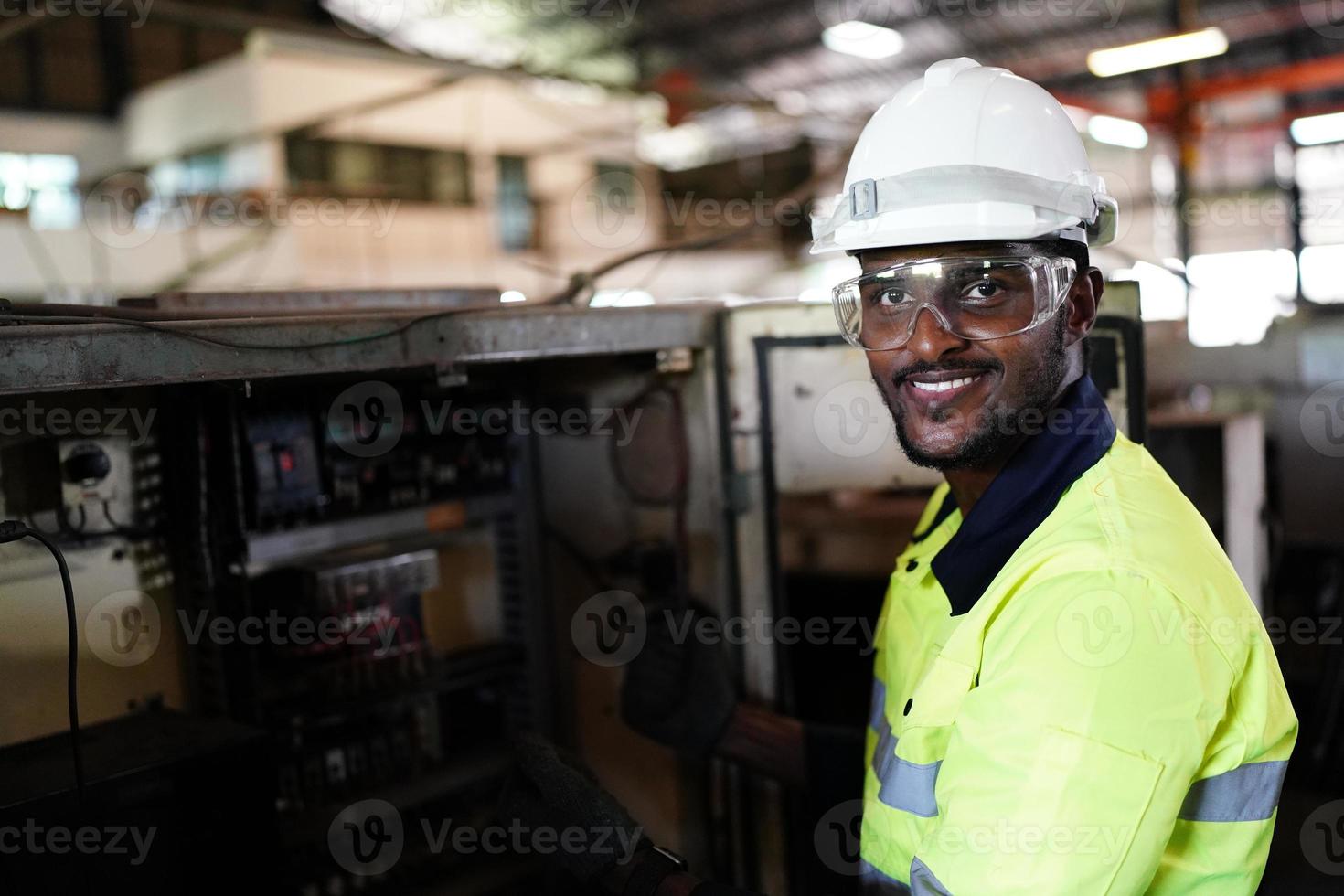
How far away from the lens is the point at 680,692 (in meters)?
1.89

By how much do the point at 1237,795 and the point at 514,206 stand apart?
8549mm

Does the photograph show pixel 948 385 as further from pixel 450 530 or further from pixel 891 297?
pixel 450 530

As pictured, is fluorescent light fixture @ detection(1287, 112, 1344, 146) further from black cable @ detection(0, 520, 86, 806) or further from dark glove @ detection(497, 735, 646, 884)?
black cable @ detection(0, 520, 86, 806)

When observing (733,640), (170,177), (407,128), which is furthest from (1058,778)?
(170,177)

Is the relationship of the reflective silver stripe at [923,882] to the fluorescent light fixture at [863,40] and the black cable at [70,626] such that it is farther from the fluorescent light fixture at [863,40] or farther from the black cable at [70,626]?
the fluorescent light fixture at [863,40]

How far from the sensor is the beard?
1.28 metres

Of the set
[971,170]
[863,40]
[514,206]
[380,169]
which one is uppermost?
[863,40]

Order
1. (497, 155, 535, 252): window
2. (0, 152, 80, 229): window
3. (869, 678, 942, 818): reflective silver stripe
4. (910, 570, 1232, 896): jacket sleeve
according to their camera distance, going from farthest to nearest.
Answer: (497, 155, 535, 252): window < (0, 152, 80, 229): window < (869, 678, 942, 818): reflective silver stripe < (910, 570, 1232, 896): jacket sleeve

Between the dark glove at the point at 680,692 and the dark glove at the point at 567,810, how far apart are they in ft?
1.31

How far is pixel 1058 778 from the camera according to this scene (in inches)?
37.7

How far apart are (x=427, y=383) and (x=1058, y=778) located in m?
1.34

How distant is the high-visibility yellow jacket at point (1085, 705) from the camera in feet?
3.14

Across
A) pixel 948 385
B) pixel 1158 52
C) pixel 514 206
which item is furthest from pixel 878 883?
pixel 514 206

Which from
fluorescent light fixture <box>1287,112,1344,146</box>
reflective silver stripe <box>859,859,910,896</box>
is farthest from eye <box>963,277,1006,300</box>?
fluorescent light fixture <box>1287,112,1344,146</box>
